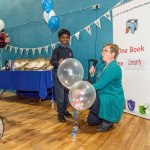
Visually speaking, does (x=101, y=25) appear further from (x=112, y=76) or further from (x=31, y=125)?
(x=31, y=125)

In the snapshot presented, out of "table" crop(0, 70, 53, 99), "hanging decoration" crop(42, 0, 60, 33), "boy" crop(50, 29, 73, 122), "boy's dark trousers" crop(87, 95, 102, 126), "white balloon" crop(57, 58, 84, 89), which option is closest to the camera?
"white balloon" crop(57, 58, 84, 89)

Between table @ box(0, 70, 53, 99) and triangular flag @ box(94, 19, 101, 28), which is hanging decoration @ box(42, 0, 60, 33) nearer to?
triangular flag @ box(94, 19, 101, 28)

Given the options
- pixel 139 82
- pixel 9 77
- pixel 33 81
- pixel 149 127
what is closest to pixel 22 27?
pixel 9 77

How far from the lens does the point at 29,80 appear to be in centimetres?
380

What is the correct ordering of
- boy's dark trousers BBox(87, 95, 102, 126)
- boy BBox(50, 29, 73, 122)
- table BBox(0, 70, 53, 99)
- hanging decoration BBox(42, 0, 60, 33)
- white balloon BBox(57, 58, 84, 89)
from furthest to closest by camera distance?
hanging decoration BBox(42, 0, 60, 33) < table BBox(0, 70, 53, 99) < boy BBox(50, 29, 73, 122) < boy's dark trousers BBox(87, 95, 102, 126) < white balloon BBox(57, 58, 84, 89)

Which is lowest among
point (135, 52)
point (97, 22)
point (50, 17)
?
point (135, 52)

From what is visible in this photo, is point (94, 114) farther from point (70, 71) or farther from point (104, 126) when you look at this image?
point (70, 71)

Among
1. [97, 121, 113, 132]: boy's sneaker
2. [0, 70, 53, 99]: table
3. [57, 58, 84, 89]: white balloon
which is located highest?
[57, 58, 84, 89]: white balloon

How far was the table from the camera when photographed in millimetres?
3622

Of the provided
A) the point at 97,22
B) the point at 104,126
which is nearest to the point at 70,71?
the point at 104,126

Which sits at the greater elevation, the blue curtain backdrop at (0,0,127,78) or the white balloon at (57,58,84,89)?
the blue curtain backdrop at (0,0,127,78)

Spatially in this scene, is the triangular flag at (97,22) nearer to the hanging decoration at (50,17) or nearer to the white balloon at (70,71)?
the hanging decoration at (50,17)

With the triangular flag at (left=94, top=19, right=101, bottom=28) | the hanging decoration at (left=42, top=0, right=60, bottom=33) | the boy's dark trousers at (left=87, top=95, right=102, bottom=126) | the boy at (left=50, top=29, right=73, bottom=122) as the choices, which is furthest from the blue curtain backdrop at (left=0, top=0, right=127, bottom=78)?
the boy's dark trousers at (left=87, top=95, right=102, bottom=126)

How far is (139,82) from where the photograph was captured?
295 cm
